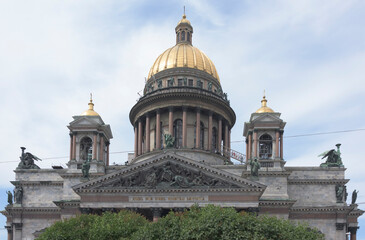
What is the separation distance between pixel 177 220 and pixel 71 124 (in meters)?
24.7

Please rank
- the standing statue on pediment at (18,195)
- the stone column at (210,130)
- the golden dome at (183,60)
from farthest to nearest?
the golden dome at (183,60), the stone column at (210,130), the standing statue on pediment at (18,195)

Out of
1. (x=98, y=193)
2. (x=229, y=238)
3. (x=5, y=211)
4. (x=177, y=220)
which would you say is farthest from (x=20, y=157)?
(x=229, y=238)

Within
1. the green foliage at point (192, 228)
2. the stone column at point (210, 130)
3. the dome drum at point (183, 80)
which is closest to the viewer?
the green foliage at point (192, 228)

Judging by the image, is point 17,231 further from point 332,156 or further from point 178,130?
point 332,156

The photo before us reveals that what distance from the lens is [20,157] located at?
66.5 meters

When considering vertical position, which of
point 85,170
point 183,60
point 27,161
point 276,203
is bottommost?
point 276,203

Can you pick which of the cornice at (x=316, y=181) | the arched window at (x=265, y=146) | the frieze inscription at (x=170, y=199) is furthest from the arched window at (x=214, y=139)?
the frieze inscription at (x=170, y=199)

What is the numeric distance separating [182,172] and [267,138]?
1188 cm

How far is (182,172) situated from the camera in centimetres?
5800

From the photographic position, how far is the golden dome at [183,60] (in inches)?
3130

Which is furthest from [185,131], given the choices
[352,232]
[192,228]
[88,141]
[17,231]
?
[192,228]

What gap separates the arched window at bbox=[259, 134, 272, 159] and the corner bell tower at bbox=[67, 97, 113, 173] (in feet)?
55.9

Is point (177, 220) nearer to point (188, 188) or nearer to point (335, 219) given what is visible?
point (188, 188)

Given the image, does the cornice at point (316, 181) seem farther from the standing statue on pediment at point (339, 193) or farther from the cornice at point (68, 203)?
the cornice at point (68, 203)
